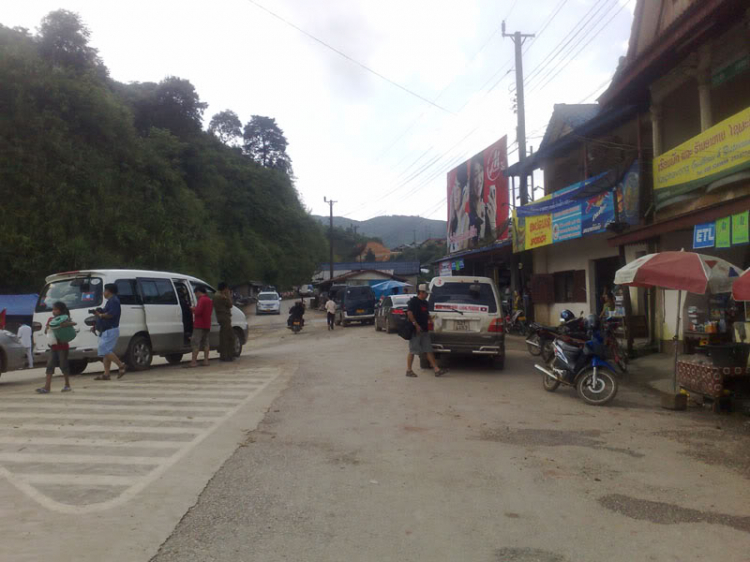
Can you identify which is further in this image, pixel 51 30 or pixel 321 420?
pixel 51 30

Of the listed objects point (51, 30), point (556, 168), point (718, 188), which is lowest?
point (718, 188)

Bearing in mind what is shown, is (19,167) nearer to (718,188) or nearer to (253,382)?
(253,382)

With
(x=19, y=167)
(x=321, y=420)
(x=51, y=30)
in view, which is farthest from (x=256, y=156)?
(x=321, y=420)

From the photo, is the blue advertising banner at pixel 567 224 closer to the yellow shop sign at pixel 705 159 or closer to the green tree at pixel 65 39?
the yellow shop sign at pixel 705 159

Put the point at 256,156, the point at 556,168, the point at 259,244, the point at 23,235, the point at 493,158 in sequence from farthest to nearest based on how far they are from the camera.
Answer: the point at 256,156 < the point at 259,244 < the point at 493,158 < the point at 23,235 < the point at 556,168

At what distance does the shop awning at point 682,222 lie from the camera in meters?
11.4

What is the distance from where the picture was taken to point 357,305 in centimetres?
3247

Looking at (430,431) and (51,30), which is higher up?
(51,30)

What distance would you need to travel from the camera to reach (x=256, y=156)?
72.9m

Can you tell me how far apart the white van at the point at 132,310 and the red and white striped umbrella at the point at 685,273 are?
9332 millimetres

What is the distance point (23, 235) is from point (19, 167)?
2.84m

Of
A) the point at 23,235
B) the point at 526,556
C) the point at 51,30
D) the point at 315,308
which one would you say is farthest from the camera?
the point at 315,308

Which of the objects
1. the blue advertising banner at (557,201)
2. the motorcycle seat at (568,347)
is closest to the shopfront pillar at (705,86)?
the blue advertising banner at (557,201)

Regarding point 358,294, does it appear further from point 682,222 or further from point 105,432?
point 105,432
